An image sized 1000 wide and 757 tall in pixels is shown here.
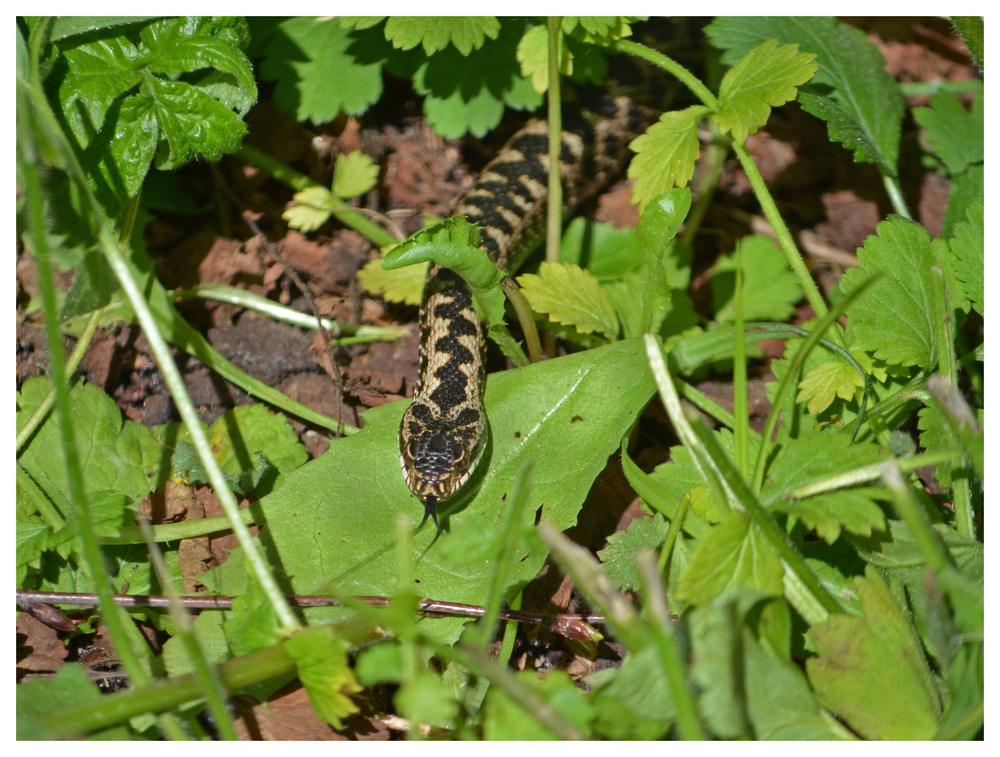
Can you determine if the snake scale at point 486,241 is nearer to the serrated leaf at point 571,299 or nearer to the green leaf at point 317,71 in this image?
the serrated leaf at point 571,299

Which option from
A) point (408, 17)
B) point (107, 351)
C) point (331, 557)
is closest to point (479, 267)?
point (331, 557)

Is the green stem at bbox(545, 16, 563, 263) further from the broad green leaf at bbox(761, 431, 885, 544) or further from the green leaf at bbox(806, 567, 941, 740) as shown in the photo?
the green leaf at bbox(806, 567, 941, 740)

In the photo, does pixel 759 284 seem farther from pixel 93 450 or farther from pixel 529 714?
pixel 93 450

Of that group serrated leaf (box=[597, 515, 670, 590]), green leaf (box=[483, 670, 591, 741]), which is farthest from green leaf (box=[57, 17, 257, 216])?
green leaf (box=[483, 670, 591, 741])

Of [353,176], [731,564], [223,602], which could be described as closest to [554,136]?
[353,176]

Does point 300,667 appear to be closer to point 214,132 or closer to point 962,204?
point 214,132

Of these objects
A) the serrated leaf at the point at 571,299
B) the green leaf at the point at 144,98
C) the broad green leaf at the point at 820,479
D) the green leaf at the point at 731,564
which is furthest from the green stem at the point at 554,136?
the green leaf at the point at 731,564
